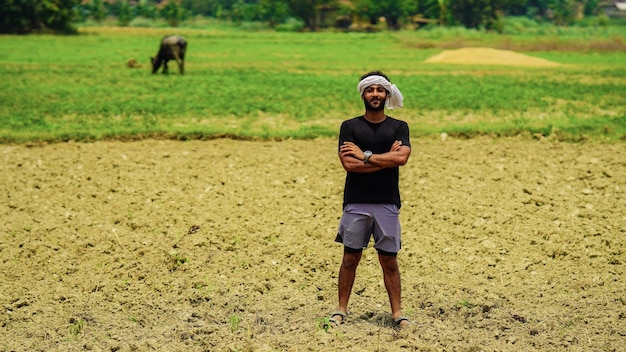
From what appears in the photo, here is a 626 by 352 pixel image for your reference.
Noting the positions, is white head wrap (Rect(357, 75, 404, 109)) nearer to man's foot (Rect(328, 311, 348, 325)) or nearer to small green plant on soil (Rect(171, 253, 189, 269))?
man's foot (Rect(328, 311, 348, 325))

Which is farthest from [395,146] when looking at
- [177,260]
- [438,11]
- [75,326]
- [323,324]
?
[438,11]

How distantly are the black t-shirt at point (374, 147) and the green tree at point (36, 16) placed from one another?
46.8 m

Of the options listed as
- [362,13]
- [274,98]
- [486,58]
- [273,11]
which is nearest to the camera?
[274,98]

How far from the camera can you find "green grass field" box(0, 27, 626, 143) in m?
16.0

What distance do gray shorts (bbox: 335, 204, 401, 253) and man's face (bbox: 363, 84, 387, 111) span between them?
2.31 ft

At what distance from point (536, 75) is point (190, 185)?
18.8 meters

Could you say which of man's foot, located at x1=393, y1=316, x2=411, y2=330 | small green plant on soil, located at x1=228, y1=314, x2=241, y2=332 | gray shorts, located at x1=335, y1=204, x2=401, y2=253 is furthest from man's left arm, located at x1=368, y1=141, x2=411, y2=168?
small green plant on soil, located at x1=228, y1=314, x2=241, y2=332

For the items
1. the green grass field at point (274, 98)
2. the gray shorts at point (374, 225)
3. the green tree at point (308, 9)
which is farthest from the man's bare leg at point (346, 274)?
the green tree at point (308, 9)

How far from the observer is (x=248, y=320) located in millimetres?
7047

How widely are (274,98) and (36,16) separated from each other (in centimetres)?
3507

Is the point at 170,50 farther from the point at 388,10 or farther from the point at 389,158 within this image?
the point at 388,10

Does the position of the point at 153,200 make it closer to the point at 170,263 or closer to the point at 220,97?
the point at 170,263

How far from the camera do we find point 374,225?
6.31 m

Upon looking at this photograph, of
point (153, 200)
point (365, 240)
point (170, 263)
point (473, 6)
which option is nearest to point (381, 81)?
point (365, 240)
